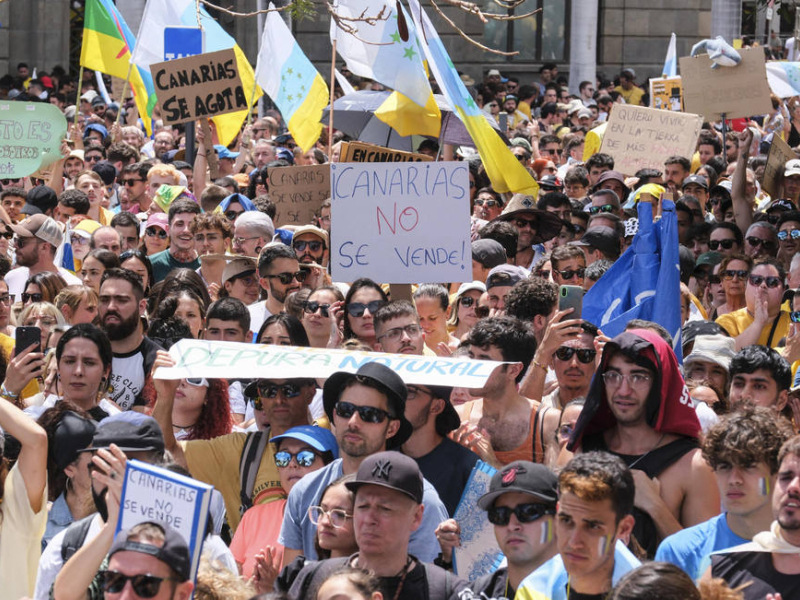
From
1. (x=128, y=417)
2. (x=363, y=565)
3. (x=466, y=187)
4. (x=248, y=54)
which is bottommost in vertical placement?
(x=363, y=565)

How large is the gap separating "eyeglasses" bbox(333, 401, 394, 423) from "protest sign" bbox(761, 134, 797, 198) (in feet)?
22.3

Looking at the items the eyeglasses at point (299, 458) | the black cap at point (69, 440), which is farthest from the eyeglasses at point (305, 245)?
the black cap at point (69, 440)

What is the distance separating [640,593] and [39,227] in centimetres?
602

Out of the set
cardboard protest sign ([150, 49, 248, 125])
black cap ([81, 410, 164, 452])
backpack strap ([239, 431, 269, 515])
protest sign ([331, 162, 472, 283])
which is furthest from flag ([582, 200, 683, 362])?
cardboard protest sign ([150, 49, 248, 125])

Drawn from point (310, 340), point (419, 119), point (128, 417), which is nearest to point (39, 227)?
point (310, 340)

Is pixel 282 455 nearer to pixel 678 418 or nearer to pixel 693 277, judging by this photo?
pixel 678 418

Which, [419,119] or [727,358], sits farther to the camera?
[419,119]

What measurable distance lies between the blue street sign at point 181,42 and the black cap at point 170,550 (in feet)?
32.3

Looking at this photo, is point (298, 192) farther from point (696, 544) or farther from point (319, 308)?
point (696, 544)

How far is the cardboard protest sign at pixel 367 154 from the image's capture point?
9.40 metres

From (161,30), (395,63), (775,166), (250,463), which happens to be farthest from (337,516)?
(161,30)

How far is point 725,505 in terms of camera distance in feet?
14.2

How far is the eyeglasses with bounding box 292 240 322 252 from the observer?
845 centimetres

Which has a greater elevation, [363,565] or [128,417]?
[128,417]
